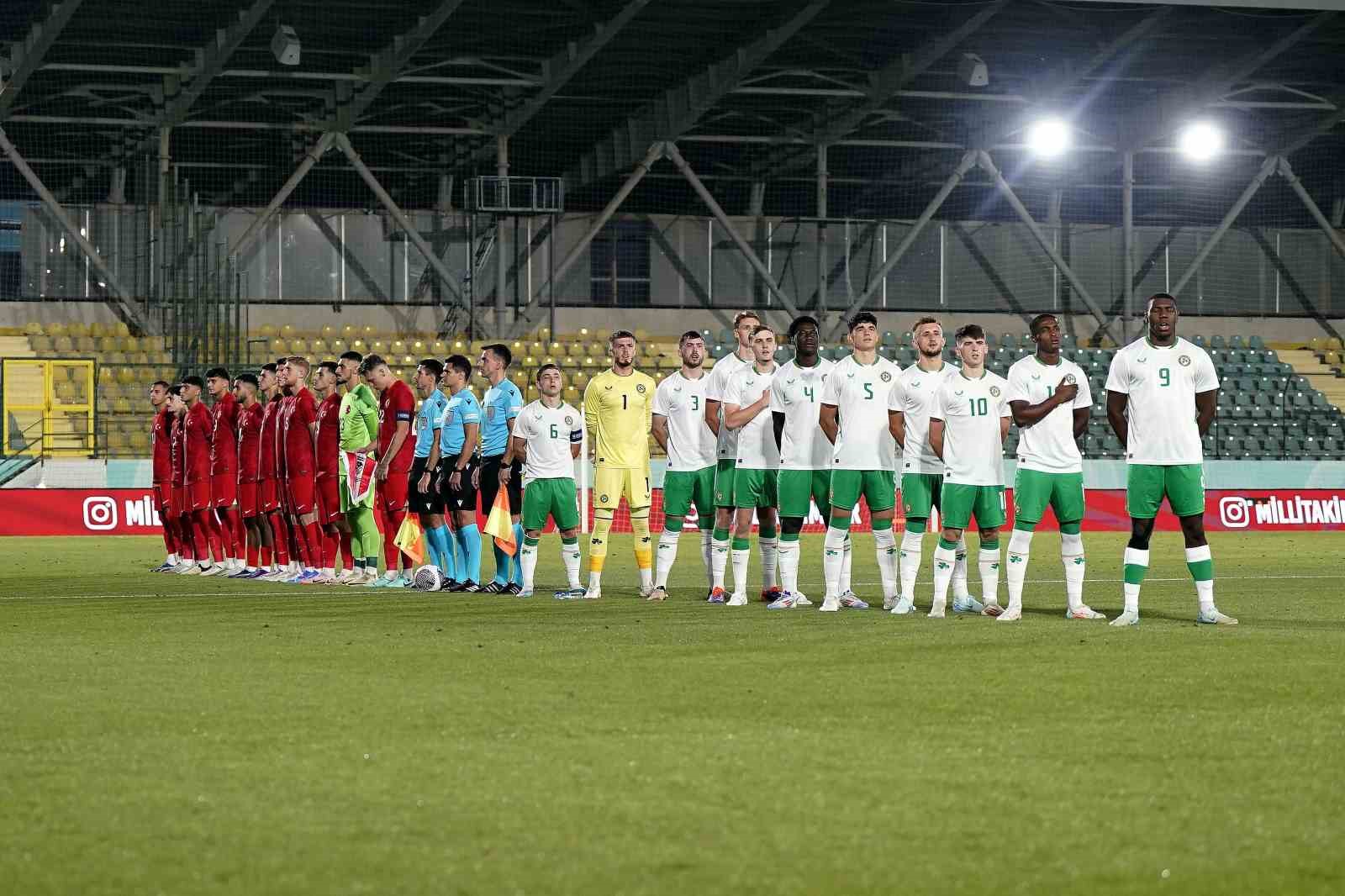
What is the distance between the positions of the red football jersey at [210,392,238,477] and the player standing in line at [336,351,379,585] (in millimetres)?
2318

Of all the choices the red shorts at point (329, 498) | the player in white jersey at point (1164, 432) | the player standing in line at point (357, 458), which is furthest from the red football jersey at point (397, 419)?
the player in white jersey at point (1164, 432)

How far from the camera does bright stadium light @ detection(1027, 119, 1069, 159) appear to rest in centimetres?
4044

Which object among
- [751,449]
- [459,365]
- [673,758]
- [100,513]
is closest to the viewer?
[673,758]

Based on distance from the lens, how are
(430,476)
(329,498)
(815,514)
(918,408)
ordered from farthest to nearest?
(815,514)
(329,498)
(430,476)
(918,408)

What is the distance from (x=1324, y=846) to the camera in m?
5.19

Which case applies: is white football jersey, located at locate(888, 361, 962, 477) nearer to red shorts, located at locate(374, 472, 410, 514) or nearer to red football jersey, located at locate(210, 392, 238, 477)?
red shorts, located at locate(374, 472, 410, 514)

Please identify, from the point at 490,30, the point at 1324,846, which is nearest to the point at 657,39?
the point at 490,30

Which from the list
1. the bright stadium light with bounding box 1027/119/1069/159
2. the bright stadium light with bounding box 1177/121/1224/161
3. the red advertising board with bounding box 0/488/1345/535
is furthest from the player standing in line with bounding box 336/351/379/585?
the bright stadium light with bounding box 1177/121/1224/161

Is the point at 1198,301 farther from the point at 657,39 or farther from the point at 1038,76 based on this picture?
the point at 657,39

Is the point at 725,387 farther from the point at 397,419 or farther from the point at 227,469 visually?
the point at 227,469

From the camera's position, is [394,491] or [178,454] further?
[178,454]

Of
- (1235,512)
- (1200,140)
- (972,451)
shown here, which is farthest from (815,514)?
(972,451)

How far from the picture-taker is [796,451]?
14.4m

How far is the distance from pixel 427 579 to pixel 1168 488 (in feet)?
23.4
